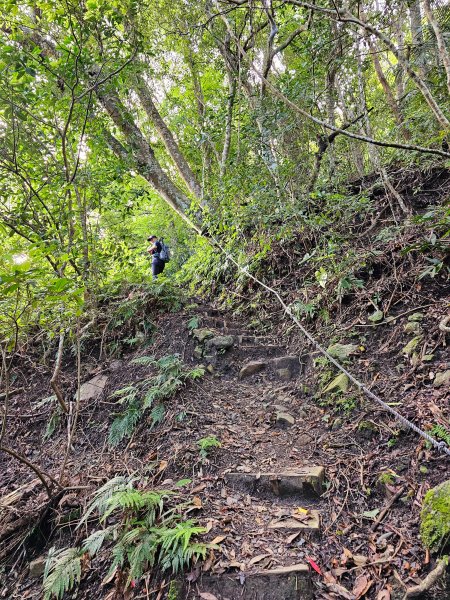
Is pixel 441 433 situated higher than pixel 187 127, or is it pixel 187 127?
pixel 187 127

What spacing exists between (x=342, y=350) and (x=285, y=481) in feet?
5.85

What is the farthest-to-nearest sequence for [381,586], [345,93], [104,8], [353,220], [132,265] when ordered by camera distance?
[345,93] → [132,265] → [353,220] → [104,8] → [381,586]

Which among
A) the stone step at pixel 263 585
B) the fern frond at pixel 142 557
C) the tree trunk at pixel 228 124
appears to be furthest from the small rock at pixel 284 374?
the tree trunk at pixel 228 124

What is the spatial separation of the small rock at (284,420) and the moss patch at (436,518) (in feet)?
5.46

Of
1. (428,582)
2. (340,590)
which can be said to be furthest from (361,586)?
(428,582)

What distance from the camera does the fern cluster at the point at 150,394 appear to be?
3848 millimetres

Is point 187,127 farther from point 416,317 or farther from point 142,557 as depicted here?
point 142,557

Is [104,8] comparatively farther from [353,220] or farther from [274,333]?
[274,333]

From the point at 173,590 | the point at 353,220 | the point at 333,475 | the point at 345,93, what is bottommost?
the point at 333,475

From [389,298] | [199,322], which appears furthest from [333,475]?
[199,322]

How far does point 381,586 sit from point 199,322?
408 centimetres

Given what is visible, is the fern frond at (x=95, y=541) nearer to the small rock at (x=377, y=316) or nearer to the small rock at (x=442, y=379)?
the small rock at (x=442, y=379)

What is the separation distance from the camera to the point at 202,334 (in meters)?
5.34

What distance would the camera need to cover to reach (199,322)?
18.4 ft
